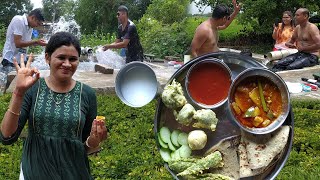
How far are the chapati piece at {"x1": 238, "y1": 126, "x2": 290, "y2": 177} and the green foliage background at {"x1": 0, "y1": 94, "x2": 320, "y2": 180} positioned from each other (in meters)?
1.28

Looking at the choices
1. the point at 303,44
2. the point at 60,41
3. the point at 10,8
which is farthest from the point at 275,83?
the point at 10,8

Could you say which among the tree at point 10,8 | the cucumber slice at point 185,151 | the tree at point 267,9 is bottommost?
the tree at point 10,8

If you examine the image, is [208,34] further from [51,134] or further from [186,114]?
[51,134]

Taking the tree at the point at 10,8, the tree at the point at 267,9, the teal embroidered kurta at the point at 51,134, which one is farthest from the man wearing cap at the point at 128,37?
the tree at the point at 10,8

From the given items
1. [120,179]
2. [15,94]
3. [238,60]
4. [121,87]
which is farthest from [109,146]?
[15,94]

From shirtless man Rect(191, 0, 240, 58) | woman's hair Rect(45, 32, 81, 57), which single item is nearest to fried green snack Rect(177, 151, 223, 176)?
woman's hair Rect(45, 32, 81, 57)

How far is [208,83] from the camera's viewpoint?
2771 millimetres

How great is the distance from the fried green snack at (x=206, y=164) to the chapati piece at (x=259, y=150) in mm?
130

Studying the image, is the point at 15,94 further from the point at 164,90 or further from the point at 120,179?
the point at 120,179

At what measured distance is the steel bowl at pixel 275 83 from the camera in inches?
101

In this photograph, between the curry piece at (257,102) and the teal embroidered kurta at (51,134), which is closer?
the teal embroidered kurta at (51,134)

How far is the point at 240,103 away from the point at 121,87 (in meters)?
0.73

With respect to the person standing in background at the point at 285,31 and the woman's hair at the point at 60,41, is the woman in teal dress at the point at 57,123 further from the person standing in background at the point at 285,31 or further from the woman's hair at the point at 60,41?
the person standing in background at the point at 285,31

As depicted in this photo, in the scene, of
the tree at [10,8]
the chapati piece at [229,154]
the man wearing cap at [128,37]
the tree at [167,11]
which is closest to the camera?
the chapati piece at [229,154]
